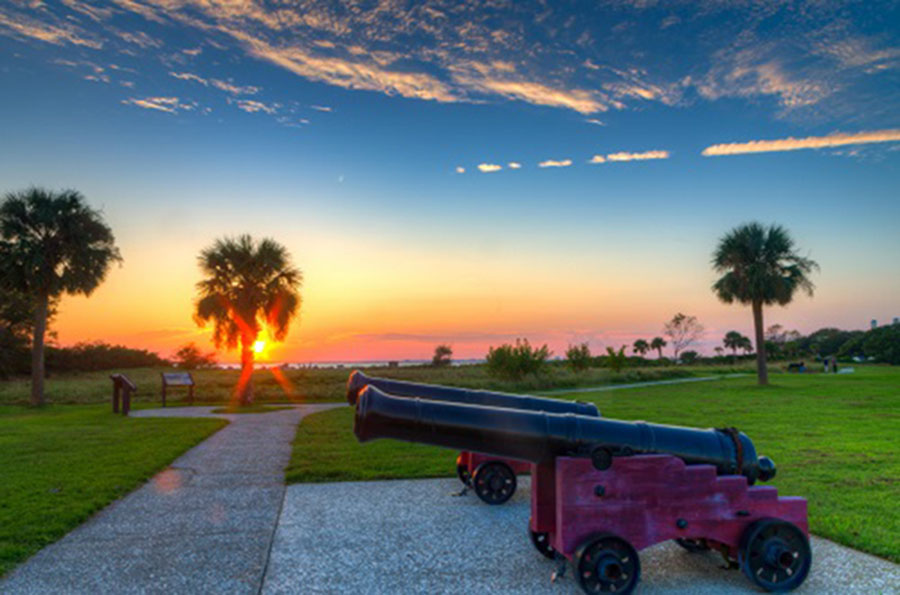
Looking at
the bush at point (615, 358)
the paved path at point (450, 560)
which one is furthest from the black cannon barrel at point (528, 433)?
the bush at point (615, 358)

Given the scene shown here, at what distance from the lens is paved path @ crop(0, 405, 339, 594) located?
189 inches

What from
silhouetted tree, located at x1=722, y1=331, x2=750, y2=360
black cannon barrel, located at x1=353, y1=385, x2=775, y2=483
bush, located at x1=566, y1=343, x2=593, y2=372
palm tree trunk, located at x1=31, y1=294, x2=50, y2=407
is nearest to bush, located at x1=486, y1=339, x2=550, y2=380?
bush, located at x1=566, y1=343, x2=593, y2=372

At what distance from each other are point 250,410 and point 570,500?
20.9 m

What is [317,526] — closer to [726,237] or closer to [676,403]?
[676,403]

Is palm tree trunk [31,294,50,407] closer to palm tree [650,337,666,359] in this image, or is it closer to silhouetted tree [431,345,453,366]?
silhouetted tree [431,345,453,366]

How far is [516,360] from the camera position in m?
35.9

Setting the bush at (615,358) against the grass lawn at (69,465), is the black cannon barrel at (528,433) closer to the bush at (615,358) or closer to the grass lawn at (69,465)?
the grass lawn at (69,465)

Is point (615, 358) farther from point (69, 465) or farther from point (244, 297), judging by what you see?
point (69, 465)

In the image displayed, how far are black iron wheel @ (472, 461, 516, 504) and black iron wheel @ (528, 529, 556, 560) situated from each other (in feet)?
6.38

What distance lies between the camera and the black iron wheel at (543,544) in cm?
530

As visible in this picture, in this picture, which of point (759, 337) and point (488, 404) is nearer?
point (488, 404)

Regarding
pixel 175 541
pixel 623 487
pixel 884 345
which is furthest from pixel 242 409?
pixel 884 345

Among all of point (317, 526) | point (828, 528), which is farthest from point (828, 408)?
point (317, 526)

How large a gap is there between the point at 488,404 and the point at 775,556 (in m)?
3.31
